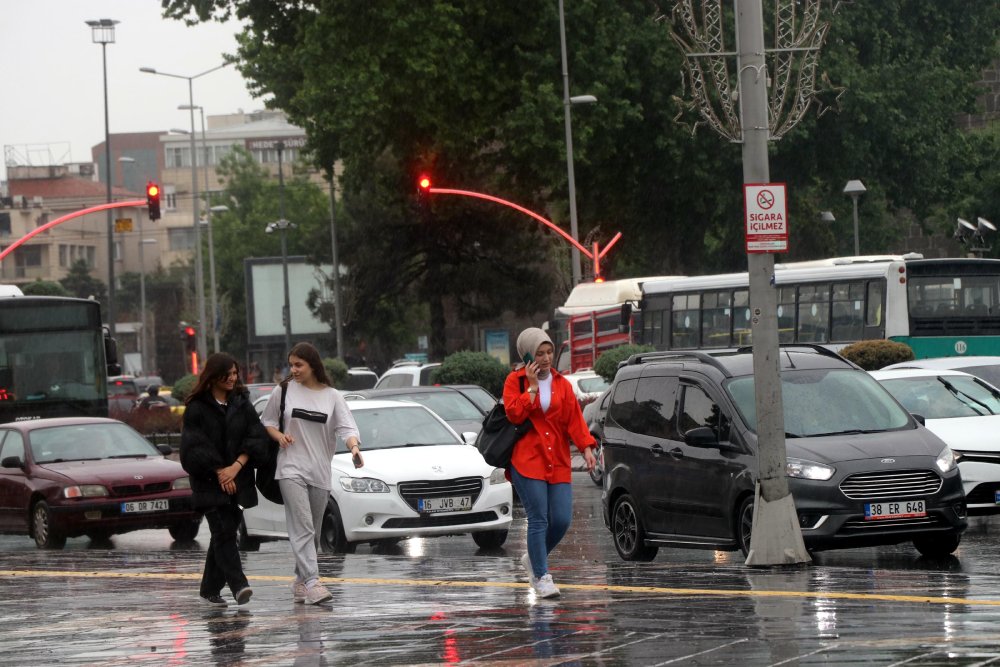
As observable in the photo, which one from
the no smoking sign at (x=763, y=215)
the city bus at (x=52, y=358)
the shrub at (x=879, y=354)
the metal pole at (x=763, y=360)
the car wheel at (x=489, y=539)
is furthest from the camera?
the city bus at (x=52, y=358)

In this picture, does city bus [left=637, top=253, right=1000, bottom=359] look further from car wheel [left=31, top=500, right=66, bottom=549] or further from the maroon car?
car wheel [left=31, top=500, right=66, bottom=549]

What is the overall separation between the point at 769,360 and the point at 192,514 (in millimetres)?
9400

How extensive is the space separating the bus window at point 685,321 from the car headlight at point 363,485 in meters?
20.8

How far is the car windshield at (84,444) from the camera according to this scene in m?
21.4

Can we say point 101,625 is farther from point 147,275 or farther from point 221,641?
point 147,275

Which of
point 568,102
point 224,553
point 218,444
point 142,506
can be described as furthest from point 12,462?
point 568,102

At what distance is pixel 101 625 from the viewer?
425 inches

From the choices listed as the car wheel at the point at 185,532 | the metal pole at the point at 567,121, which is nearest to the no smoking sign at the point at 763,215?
the car wheel at the point at 185,532

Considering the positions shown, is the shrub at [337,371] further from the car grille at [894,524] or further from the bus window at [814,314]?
the car grille at [894,524]

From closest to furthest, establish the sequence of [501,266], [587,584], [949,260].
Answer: [587,584] < [949,260] < [501,266]

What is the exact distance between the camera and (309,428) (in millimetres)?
11453

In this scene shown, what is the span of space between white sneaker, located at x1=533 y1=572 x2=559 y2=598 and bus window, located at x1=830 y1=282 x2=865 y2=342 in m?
23.1

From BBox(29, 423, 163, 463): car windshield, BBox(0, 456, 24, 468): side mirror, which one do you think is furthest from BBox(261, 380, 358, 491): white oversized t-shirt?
BBox(29, 423, 163, 463): car windshield

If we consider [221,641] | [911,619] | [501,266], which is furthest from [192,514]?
[501,266]
